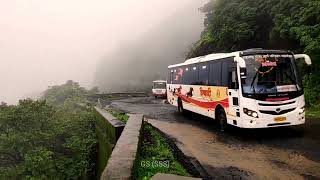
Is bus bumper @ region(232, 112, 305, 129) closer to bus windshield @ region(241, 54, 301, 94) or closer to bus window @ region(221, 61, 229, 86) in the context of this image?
bus windshield @ region(241, 54, 301, 94)

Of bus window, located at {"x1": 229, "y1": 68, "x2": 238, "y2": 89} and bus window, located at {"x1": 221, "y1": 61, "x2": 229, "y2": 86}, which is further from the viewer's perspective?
bus window, located at {"x1": 221, "y1": 61, "x2": 229, "y2": 86}

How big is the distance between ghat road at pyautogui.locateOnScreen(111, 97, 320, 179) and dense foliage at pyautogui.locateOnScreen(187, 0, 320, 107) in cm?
547

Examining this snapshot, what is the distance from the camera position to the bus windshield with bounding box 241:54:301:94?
12.6 m

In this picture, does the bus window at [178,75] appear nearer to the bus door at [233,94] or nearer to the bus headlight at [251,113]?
the bus door at [233,94]

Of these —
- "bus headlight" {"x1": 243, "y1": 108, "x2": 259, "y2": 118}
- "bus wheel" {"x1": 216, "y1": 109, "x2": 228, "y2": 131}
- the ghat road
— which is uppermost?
"bus headlight" {"x1": 243, "y1": 108, "x2": 259, "y2": 118}

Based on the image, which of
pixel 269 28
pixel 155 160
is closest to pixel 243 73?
pixel 155 160

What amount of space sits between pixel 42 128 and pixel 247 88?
874 inches

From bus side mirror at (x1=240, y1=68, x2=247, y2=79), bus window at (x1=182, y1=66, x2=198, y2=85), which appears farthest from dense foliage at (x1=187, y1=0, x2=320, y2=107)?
bus side mirror at (x1=240, y1=68, x2=247, y2=79)

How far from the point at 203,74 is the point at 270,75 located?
4.66 metres

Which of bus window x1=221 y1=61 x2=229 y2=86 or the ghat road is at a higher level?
bus window x1=221 y1=61 x2=229 y2=86

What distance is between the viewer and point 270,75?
12805mm

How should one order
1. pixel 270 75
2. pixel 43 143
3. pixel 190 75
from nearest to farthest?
pixel 270 75 < pixel 190 75 < pixel 43 143

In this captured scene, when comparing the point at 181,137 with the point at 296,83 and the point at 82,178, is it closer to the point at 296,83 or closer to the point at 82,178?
the point at 296,83

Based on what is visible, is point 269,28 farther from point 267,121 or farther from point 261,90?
point 267,121
